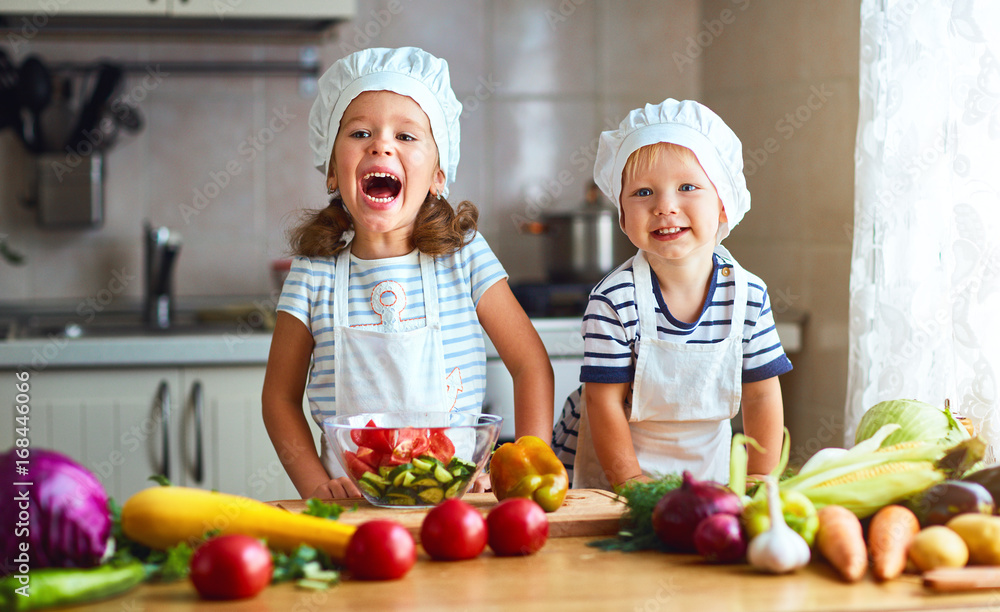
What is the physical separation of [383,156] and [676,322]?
444 mm

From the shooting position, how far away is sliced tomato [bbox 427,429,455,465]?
923 millimetres

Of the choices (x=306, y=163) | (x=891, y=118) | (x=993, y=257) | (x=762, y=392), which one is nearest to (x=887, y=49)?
(x=891, y=118)

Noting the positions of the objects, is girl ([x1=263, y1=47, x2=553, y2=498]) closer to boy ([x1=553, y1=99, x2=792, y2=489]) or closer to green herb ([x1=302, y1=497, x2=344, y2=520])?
boy ([x1=553, y1=99, x2=792, y2=489])

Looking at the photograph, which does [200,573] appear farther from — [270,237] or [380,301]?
[270,237]

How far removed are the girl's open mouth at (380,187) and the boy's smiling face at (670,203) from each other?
1.05ft

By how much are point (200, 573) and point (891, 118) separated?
1319mm

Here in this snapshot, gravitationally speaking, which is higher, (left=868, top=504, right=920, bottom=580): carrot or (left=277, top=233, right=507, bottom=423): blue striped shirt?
(left=277, top=233, right=507, bottom=423): blue striped shirt

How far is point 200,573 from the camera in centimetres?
69

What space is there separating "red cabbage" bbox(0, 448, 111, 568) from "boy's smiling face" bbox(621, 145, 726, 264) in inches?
27.4

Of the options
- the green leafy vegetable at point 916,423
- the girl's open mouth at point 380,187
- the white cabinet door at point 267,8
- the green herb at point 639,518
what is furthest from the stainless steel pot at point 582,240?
the green herb at point 639,518

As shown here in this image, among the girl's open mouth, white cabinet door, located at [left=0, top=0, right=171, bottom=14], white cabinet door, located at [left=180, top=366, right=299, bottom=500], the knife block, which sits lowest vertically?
white cabinet door, located at [left=180, top=366, right=299, bottom=500]

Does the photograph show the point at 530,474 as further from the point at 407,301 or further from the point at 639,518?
the point at 407,301

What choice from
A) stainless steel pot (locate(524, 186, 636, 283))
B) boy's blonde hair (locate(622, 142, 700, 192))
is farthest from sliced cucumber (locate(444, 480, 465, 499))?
stainless steel pot (locate(524, 186, 636, 283))

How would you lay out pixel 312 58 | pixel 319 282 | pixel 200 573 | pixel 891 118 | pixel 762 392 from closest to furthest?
pixel 200 573 → pixel 762 392 → pixel 319 282 → pixel 891 118 → pixel 312 58
